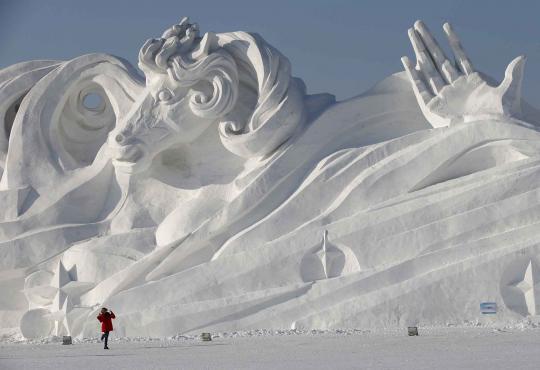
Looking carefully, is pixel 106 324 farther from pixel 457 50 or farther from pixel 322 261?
pixel 457 50

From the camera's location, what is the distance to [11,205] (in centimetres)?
1928

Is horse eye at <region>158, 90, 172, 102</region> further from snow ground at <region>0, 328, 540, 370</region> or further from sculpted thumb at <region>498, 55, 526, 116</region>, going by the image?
sculpted thumb at <region>498, 55, 526, 116</region>

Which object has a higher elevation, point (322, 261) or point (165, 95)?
point (165, 95)

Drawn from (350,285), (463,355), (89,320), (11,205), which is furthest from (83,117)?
(463,355)

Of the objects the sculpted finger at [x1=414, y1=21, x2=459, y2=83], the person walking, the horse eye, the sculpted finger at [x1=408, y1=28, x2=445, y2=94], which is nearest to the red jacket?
the person walking

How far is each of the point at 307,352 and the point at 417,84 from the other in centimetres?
610

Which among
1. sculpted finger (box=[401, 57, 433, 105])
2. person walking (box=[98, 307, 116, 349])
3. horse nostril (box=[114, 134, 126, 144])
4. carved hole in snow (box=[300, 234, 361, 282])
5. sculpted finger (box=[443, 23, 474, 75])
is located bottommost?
person walking (box=[98, 307, 116, 349])

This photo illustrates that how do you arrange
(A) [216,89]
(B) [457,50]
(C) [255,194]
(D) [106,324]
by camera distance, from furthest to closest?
1. (B) [457,50]
2. (A) [216,89]
3. (C) [255,194]
4. (D) [106,324]

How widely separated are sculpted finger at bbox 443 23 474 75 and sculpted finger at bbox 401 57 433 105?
604 millimetres

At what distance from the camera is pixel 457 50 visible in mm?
18391

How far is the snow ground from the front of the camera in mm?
12008

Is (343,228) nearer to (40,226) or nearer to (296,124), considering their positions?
(296,124)

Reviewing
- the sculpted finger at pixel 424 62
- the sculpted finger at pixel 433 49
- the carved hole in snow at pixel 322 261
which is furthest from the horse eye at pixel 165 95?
the sculpted finger at pixel 433 49

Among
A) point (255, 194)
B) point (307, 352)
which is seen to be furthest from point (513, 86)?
point (307, 352)
